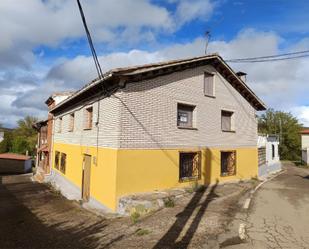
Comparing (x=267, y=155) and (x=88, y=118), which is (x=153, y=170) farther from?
(x=267, y=155)

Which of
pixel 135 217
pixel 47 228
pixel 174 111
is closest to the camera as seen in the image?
pixel 135 217

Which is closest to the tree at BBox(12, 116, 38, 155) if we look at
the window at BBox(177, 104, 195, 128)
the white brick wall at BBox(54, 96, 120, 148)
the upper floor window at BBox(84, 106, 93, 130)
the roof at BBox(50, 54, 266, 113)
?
the white brick wall at BBox(54, 96, 120, 148)

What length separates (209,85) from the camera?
14.5 metres

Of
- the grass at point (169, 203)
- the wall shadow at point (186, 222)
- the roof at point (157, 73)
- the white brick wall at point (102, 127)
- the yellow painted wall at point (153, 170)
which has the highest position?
the roof at point (157, 73)

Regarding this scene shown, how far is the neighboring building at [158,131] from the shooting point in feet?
34.1

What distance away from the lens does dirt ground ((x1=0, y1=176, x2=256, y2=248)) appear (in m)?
6.98

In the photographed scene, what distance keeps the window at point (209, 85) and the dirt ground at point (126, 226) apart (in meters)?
4.79

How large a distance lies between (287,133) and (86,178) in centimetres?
4560

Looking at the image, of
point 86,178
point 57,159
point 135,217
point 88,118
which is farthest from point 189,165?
point 57,159

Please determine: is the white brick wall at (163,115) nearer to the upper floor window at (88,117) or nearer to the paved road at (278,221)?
the upper floor window at (88,117)

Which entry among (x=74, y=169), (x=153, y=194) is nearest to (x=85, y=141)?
(x=74, y=169)

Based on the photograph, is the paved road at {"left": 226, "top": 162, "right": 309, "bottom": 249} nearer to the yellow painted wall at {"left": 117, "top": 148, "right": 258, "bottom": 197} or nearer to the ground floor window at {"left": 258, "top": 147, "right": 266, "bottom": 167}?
the yellow painted wall at {"left": 117, "top": 148, "right": 258, "bottom": 197}

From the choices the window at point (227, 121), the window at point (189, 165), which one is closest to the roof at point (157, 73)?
the window at point (227, 121)

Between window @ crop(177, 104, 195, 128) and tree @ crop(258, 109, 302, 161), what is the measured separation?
4112 cm
